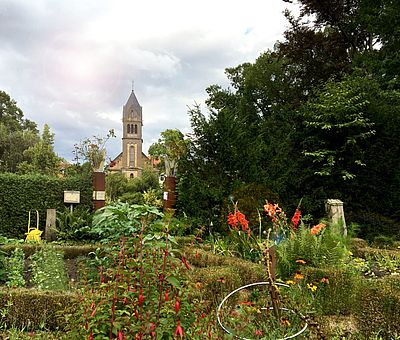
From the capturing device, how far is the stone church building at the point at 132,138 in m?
59.7

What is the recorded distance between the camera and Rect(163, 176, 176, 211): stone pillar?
26.9 ft

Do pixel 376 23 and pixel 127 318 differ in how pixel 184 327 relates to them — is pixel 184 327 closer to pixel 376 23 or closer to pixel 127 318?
pixel 127 318

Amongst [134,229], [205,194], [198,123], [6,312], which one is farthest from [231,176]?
[6,312]

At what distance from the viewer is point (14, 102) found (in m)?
29.9

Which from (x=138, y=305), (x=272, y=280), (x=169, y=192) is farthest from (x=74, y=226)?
(x=138, y=305)

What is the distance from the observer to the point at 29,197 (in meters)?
9.35

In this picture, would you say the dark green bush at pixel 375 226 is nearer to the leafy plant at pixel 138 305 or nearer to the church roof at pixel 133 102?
the leafy plant at pixel 138 305

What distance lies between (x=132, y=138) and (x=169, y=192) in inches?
2174

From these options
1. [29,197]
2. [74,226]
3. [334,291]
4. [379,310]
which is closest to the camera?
[379,310]

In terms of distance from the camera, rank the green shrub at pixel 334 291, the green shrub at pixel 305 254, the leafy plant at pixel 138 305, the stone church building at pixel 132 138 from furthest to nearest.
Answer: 1. the stone church building at pixel 132 138
2. the green shrub at pixel 305 254
3. the green shrub at pixel 334 291
4. the leafy plant at pixel 138 305

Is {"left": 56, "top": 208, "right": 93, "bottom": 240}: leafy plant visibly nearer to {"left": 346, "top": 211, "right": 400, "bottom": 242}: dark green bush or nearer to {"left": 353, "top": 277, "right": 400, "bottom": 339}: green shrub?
{"left": 353, "top": 277, "right": 400, "bottom": 339}: green shrub

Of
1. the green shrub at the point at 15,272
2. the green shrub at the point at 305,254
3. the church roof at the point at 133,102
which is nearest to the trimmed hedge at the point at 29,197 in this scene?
the green shrub at the point at 15,272

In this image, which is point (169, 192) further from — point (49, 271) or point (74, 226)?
point (49, 271)

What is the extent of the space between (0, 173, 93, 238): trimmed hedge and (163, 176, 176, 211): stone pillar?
221 centimetres
